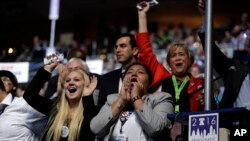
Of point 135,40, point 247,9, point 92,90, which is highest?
point 247,9

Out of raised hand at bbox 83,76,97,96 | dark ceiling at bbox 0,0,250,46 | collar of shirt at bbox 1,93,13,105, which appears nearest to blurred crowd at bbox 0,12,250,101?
dark ceiling at bbox 0,0,250,46

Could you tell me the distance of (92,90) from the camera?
7160 mm

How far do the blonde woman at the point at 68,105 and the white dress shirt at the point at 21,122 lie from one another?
118 mm

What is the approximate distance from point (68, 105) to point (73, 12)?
21638 millimetres

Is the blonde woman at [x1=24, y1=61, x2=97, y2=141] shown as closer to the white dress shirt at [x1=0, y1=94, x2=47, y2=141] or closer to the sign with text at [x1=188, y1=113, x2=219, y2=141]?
the white dress shirt at [x1=0, y1=94, x2=47, y2=141]

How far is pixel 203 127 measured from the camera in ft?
18.6

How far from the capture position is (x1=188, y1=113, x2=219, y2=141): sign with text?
5.62 metres

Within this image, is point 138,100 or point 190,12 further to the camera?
point 190,12

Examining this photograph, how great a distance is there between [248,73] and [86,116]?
1639 mm

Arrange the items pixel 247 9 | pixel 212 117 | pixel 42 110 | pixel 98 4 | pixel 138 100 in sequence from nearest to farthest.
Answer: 1. pixel 212 117
2. pixel 138 100
3. pixel 42 110
4. pixel 247 9
5. pixel 98 4

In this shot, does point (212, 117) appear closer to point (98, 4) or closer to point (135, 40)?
point (135, 40)

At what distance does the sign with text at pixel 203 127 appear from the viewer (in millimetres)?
5621

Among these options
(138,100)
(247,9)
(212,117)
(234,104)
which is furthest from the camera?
(247,9)

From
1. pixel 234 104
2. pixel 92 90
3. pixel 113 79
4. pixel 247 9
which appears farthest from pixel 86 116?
pixel 247 9
